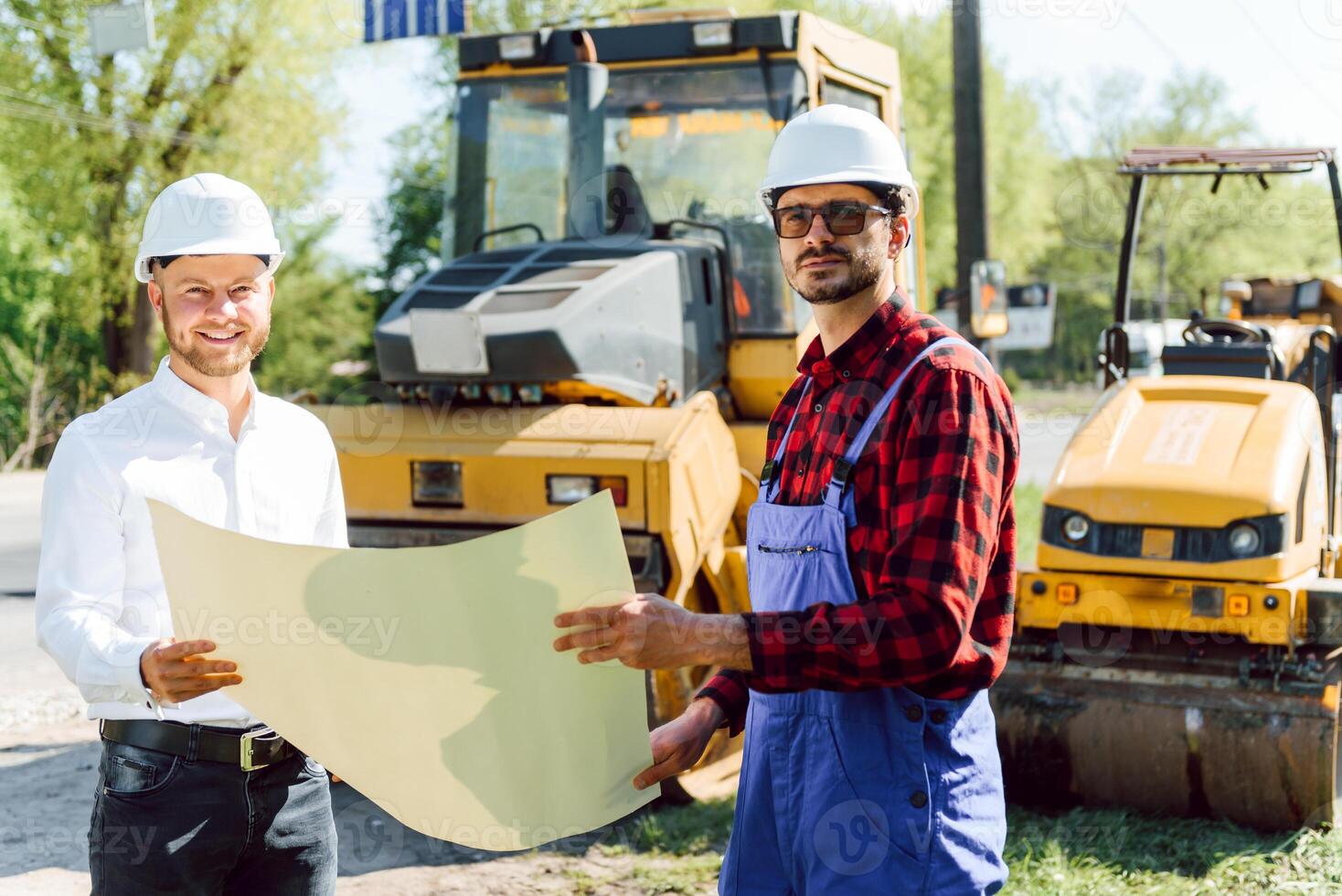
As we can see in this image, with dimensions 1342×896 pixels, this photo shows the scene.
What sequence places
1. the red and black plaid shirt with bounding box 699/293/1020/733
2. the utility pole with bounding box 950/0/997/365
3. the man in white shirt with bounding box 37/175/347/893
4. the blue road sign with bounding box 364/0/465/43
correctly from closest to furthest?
the red and black plaid shirt with bounding box 699/293/1020/733, the man in white shirt with bounding box 37/175/347/893, the blue road sign with bounding box 364/0/465/43, the utility pole with bounding box 950/0/997/365

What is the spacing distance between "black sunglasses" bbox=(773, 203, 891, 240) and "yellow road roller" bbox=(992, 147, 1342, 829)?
10.9 feet

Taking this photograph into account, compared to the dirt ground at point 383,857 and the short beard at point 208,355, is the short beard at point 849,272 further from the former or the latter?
the dirt ground at point 383,857

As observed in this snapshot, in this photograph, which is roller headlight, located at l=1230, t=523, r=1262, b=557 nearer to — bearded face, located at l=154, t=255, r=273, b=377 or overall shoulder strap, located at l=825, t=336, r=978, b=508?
overall shoulder strap, located at l=825, t=336, r=978, b=508

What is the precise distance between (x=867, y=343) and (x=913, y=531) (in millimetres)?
394

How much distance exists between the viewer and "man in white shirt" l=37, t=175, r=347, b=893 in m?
2.32

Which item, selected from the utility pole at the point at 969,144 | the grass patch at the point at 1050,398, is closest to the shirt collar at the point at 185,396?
the utility pole at the point at 969,144

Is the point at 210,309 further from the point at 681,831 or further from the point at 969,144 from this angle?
the point at 969,144

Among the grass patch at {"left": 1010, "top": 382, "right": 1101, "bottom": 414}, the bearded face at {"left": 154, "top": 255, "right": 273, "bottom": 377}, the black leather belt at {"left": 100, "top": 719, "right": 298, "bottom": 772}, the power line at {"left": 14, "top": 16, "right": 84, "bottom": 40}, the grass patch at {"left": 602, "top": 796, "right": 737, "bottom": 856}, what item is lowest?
the grass patch at {"left": 1010, "top": 382, "right": 1101, "bottom": 414}

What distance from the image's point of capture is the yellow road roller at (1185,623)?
4910 millimetres

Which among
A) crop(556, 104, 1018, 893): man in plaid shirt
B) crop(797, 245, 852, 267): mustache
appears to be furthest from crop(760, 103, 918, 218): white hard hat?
crop(797, 245, 852, 267): mustache

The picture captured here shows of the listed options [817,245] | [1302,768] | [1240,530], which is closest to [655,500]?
[1240,530]

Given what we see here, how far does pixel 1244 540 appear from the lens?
4.99 meters

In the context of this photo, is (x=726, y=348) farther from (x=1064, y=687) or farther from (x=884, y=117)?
(x=1064, y=687)

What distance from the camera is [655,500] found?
201 inches
